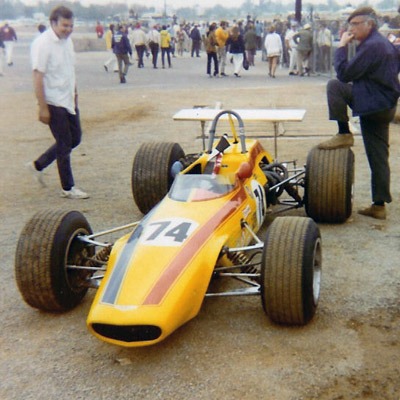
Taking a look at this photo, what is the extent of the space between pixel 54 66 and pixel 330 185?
3262mm

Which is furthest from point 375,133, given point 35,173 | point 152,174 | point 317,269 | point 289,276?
point 35,173

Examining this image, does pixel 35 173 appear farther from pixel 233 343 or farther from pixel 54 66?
pixel 233 343

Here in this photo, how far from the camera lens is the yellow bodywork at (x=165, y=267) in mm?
3684

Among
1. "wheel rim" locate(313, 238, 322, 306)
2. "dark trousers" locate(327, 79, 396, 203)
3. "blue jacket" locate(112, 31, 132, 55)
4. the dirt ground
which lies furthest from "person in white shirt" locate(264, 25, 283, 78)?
"wheel rim" locate(313, 238, 322, 306)

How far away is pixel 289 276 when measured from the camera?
13.2 ft

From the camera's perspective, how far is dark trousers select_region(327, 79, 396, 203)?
242 inches

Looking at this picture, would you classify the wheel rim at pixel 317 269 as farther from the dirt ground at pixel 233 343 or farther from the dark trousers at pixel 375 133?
the dark trousers at pixel 375 133

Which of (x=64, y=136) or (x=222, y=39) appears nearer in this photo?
(x=64, y=136)

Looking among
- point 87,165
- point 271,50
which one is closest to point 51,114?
point 87,165

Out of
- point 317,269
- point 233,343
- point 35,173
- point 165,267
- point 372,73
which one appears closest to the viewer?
point 165,267

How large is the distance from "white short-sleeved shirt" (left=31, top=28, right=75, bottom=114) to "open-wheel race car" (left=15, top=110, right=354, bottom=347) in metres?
2.24

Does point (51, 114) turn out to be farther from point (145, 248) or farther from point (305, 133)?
point (305, 133)

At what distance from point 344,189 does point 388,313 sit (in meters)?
1.86

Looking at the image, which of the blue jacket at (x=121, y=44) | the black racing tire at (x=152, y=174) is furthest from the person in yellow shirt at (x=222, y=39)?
the black racing tire at (x=152, y=174)
